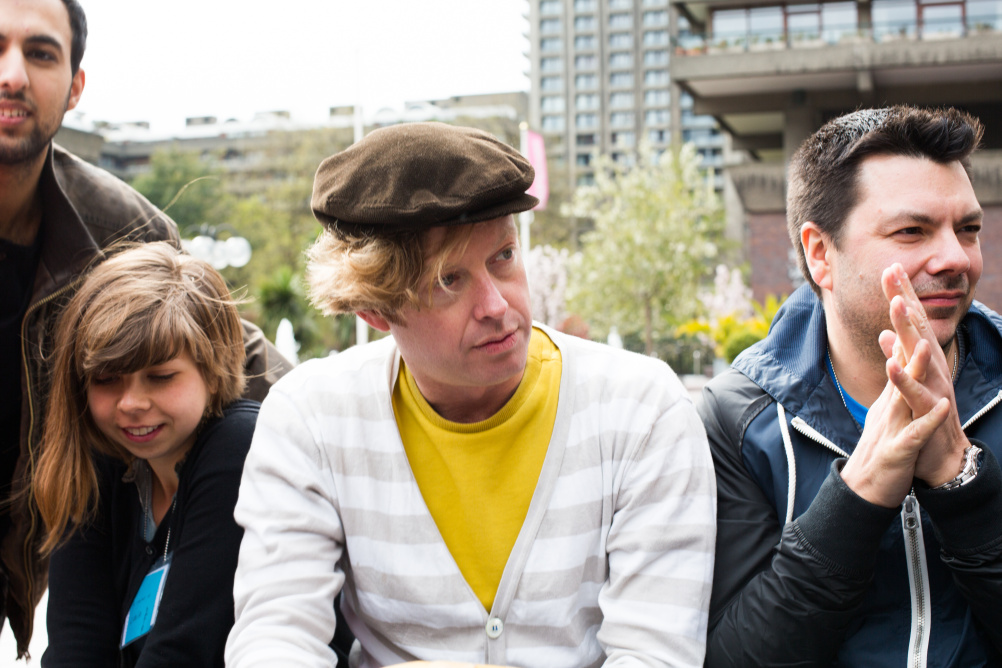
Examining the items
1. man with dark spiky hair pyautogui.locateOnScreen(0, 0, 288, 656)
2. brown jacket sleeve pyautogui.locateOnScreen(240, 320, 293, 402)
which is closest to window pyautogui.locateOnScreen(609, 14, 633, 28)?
brown jacket sleeve pyautogui.locateOnScreen(240, 320, 293, 402)

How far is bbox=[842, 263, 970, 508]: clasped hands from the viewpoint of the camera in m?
1.68

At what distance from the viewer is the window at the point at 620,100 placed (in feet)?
342

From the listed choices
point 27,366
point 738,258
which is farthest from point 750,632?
point 738,258

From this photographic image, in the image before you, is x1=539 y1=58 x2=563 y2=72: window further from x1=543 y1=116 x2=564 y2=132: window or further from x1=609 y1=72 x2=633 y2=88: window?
x1=609 y1=72 x2=633 y2=88: window

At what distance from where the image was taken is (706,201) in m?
31.8

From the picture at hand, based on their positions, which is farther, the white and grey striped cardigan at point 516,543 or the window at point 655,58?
the window at point 655,58

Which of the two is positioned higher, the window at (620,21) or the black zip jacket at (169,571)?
the window at (620,21)

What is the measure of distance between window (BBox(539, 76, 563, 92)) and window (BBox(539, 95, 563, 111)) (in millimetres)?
958

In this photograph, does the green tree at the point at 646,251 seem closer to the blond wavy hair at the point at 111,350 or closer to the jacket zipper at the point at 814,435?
the blond wavy hair at the point at 111,350

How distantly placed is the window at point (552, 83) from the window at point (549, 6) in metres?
7.71

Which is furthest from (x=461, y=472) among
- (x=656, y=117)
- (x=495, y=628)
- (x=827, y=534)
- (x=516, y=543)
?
(x=656, y=117)

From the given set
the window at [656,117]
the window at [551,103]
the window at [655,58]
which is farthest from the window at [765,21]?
the window at [655,58]

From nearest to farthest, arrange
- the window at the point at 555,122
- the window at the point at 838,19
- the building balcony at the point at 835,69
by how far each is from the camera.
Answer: the building balcony at the point at 835,69 → the window at the point at 838,19 → the window at the point at 555,122

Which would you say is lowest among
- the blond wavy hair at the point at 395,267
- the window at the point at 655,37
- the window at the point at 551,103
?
the blond wavy hair at the point at 395,267
